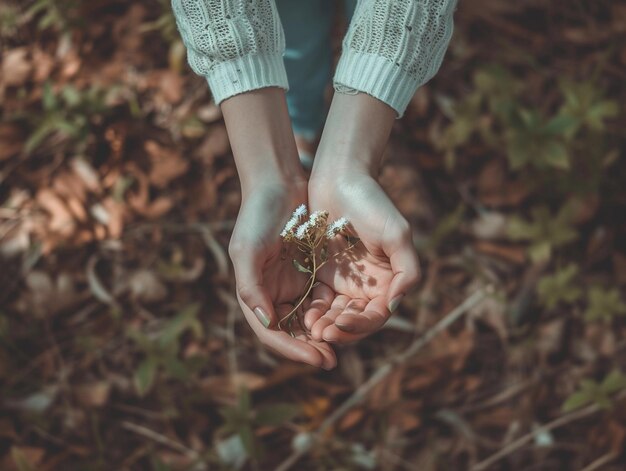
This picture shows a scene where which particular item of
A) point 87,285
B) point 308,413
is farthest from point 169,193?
point 308,413

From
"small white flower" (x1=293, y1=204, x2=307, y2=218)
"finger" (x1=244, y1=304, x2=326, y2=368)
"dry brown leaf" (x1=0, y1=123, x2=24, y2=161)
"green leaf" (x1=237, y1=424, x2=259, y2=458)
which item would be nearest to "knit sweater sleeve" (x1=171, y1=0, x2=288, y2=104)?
"small white flower" (x1=293, y1=204, x2=307, y2=218)

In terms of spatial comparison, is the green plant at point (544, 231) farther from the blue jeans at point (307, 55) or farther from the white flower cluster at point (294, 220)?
the white flower cluster at point (294, 220)

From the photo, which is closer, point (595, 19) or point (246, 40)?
point (246, 40)

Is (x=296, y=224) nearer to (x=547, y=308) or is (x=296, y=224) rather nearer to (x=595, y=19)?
(x=547, y=308)

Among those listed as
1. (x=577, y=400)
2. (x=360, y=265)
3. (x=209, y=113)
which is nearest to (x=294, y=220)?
(x=360, y=265)

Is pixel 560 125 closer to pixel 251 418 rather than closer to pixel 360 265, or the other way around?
pixel 360 265

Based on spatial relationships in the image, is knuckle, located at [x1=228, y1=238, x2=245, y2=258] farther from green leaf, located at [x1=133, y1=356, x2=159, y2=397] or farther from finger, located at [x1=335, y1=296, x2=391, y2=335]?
green leaf, located at [x1=133, y1=356, x2=159, y2=397]
